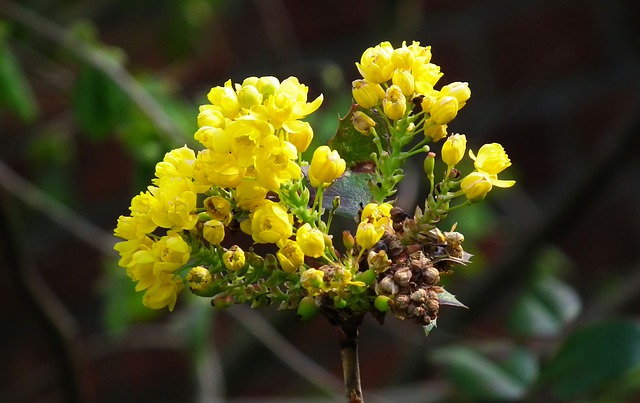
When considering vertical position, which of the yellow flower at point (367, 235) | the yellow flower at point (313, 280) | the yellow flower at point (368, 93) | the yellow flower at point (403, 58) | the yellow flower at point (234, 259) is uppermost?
the yellow flower at point (403, 58)

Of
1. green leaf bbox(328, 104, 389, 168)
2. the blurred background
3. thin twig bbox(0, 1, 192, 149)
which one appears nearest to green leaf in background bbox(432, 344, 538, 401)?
the blurred background

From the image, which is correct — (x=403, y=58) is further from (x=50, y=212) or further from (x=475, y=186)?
(x=50, y=212)

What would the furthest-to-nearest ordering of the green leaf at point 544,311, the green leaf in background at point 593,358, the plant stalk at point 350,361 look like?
the green leaf at point 544,311 → the green leaf in background at point 593,358 → the plant stalk at point 350,361

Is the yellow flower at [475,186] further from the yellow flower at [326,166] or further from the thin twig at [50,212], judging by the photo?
the thin twig at [50,212]

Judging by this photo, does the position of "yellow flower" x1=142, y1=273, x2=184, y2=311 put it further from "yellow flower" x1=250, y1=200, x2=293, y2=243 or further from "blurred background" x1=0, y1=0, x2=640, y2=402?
"blurred background" x1=0, y1=0, x2=640, y2=402

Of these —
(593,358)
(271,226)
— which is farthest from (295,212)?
(593,358)

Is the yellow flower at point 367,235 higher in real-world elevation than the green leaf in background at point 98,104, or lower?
lower

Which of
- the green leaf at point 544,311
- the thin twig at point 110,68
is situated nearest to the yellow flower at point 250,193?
the thin twig at point 110,68
